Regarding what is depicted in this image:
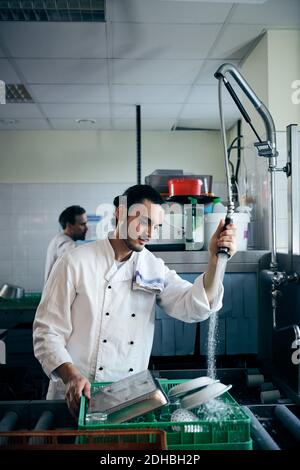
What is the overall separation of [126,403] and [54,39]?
7.93 ft

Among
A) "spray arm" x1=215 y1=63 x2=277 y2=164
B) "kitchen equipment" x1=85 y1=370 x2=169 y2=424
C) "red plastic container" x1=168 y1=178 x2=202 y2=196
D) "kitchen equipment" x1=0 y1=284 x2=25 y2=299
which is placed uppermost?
"spray arm" x1=215 y1=63 x2=277 y2=164

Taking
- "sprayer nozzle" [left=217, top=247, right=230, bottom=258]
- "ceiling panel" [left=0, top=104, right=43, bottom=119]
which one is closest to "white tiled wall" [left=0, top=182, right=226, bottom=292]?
"ceiling panel" [left=0, top=104, right=43, bottom=119]

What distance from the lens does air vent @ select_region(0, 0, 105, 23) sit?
220cm

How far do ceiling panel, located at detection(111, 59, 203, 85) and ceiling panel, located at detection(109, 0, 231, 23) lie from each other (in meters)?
0.54

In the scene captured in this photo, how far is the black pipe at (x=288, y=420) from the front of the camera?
90 cm

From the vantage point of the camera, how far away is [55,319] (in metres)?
1.24

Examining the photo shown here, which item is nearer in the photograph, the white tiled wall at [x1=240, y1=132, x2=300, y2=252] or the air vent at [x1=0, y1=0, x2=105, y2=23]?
the air vent at [x1=0, y1=0, x2=105, y2=23]

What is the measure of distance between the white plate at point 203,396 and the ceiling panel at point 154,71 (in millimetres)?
2555

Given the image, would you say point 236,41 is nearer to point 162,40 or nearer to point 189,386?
point 162,40

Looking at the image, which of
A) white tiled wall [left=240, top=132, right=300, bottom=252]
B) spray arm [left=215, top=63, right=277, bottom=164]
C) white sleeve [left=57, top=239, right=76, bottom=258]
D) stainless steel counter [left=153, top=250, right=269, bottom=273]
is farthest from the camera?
white sleeve [left=57, top=239, right=76, bottom=258]

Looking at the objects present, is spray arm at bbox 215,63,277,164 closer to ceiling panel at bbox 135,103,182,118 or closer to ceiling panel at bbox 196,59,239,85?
ceiling panel at bbox 196,59,239,85

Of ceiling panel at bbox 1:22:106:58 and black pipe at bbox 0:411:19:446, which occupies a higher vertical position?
ceiling panel at bbox 1:22:106:58

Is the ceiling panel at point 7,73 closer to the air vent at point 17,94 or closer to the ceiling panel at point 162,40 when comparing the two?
the air vent at point 17,94

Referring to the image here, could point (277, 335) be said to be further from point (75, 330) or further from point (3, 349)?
point (3, 349)
